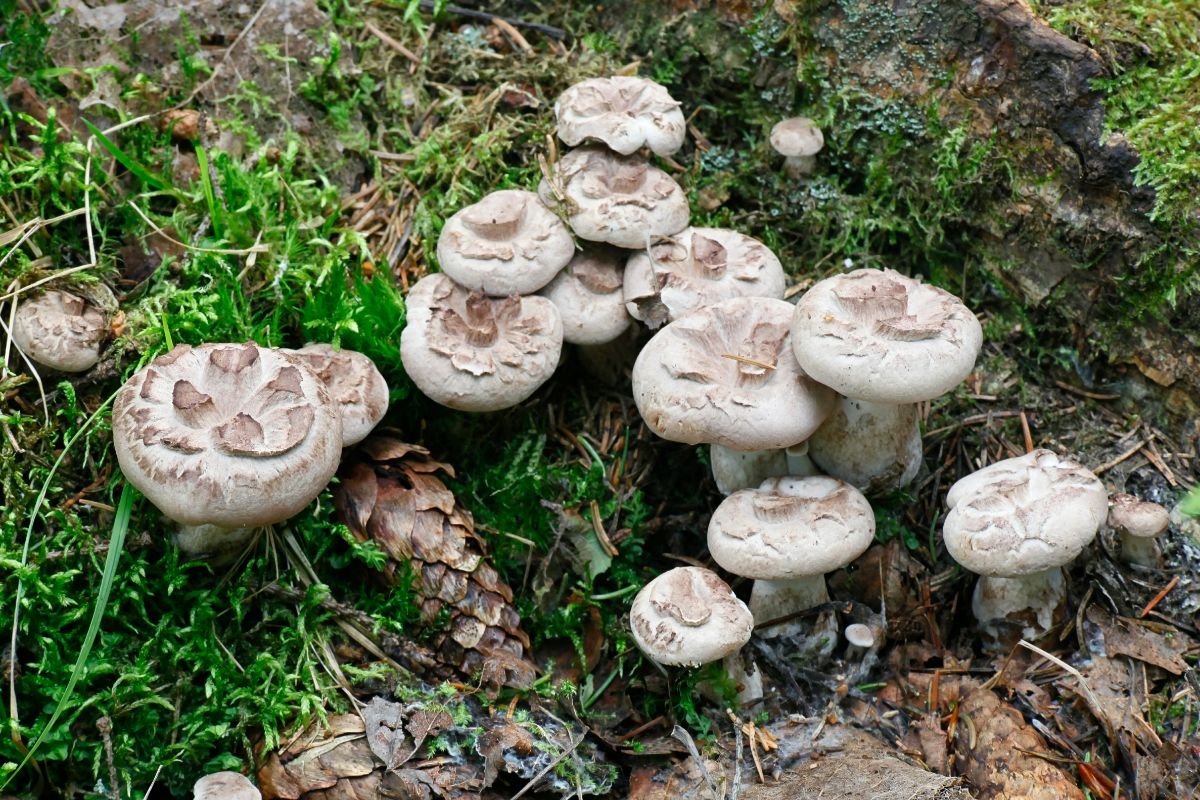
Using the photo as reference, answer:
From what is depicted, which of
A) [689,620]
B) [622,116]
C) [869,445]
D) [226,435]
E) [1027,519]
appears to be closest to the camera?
[226,435]

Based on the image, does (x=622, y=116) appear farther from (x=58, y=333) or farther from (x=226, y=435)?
(x=58, y=333)

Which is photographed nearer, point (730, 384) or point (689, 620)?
point (689, 620)

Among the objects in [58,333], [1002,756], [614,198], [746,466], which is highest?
[614,198]

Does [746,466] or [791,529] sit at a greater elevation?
[791,529]

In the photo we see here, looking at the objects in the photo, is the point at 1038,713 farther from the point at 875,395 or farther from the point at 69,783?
the point at 69,783

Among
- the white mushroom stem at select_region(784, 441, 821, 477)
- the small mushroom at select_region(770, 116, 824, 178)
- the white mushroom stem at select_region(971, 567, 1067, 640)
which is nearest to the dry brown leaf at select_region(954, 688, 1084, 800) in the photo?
the white mushroom stem at select_region(971, 567, 1067, 640)

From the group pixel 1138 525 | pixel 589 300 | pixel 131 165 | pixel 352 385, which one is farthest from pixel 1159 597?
pixel 131 165

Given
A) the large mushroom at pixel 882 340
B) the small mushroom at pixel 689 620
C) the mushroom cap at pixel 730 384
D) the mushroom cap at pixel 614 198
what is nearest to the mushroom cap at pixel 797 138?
the mushroom cap at pixel 614 198
